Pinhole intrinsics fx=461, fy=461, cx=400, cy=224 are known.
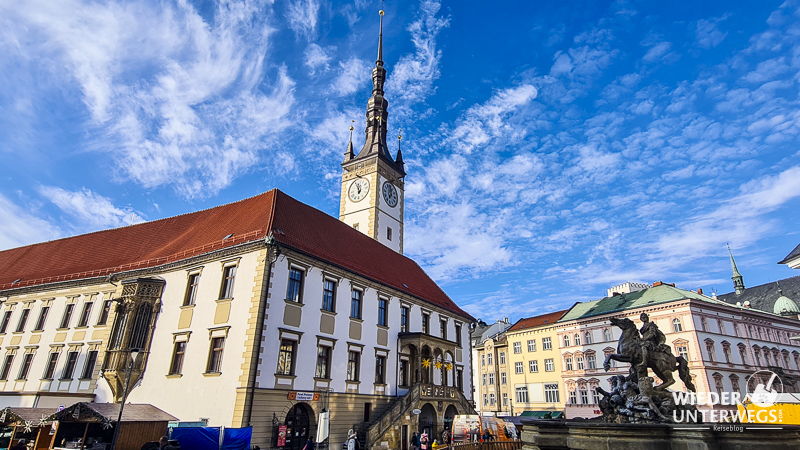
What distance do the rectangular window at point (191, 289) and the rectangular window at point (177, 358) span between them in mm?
2064

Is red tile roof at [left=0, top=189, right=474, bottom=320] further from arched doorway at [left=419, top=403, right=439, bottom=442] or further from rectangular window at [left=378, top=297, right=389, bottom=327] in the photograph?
arched doorway at [left=419, top=403, right=439, bottom=442]

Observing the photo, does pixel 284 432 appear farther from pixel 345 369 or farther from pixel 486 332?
pixel 486 332

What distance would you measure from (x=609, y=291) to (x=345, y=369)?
44034 mm

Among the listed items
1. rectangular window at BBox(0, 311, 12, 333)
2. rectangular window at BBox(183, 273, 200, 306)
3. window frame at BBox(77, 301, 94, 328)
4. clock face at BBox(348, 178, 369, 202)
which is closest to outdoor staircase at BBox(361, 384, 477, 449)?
rectangular window at BBox(183, 273, 200, 306)

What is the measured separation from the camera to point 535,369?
170 feet

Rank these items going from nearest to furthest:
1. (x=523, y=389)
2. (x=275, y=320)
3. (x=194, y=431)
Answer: (x=194, y=431) < (x=275, y=320) < (x=523, y=389)

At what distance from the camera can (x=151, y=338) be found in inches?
940

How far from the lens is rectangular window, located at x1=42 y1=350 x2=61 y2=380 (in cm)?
2608

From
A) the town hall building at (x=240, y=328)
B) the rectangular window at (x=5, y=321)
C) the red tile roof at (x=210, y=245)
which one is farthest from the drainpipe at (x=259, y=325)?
the rectangular window at (x=5, y=321)

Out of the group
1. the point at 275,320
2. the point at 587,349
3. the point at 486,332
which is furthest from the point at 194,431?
the point at 486,332

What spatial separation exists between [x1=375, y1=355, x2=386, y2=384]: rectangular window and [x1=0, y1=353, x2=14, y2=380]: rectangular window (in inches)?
858

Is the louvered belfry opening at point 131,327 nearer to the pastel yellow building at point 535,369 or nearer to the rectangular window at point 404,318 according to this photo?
the rectangular window at point 404,318

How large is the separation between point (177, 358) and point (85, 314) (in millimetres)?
8733

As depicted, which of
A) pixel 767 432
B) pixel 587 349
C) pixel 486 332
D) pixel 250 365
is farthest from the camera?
pixel 486 332
